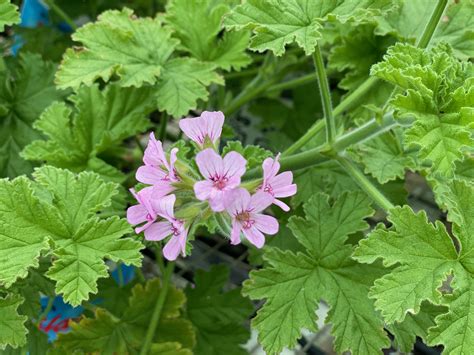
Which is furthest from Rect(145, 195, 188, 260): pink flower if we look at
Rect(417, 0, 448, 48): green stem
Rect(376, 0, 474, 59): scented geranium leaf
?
Rect(376, 0, 474, 59): scented geranium leaf

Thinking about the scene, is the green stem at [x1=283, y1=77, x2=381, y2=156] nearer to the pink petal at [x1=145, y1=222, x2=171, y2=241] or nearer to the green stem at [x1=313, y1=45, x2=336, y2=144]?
the green stem at [x1=313, y1=45, x2=336, y2=144]

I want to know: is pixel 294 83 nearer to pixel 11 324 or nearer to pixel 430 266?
pixel 430 266

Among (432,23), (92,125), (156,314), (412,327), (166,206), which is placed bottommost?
(156,314)

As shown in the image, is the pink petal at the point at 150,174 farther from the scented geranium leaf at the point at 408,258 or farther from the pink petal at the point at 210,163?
the scented geranium leaf at the point at 408,258

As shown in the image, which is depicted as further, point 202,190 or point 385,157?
point 385,157

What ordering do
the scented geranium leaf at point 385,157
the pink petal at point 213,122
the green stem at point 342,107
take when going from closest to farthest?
the pink petal at point 213,122
the scented geranium leaf at point 385,157
the green stem at point 342,107

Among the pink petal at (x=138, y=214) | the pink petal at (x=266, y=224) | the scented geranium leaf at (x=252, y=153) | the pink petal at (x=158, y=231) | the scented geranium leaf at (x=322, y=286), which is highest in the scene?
the pink petal at (x=266, y=224)

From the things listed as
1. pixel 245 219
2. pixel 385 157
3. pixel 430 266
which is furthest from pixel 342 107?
pixel 245 219

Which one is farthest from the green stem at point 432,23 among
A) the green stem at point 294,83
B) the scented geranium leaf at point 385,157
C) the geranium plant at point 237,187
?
the green stem at point 294,83
